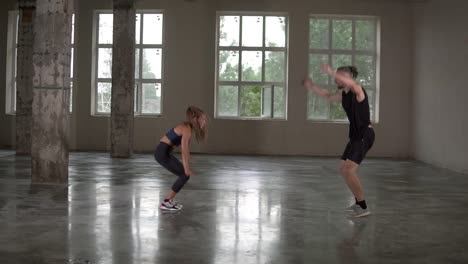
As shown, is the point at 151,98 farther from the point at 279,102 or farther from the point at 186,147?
the point at 186,147

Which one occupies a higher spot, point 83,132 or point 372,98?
point 372,98

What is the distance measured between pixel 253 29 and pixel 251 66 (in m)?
1.21

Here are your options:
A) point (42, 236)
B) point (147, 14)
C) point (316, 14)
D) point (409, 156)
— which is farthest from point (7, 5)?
point (42, 236)

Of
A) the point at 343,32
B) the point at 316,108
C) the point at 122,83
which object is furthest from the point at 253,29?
the point at 122,83

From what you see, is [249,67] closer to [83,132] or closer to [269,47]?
[269,47]

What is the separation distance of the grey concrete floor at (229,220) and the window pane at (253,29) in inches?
309

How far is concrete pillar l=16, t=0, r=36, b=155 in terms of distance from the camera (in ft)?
50.9

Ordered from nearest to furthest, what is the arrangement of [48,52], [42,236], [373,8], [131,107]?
[42,236], [48,52], [131,107], [373,8]

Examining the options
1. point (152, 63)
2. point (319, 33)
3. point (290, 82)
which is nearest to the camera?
point (290, 82)

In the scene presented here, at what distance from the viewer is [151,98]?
18.9 metres

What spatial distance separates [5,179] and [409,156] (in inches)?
498

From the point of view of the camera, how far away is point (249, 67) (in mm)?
18750

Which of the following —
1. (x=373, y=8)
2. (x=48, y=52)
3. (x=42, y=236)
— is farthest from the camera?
(x=373, y=8)

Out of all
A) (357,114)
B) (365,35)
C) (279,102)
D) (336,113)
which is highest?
(365,35)
